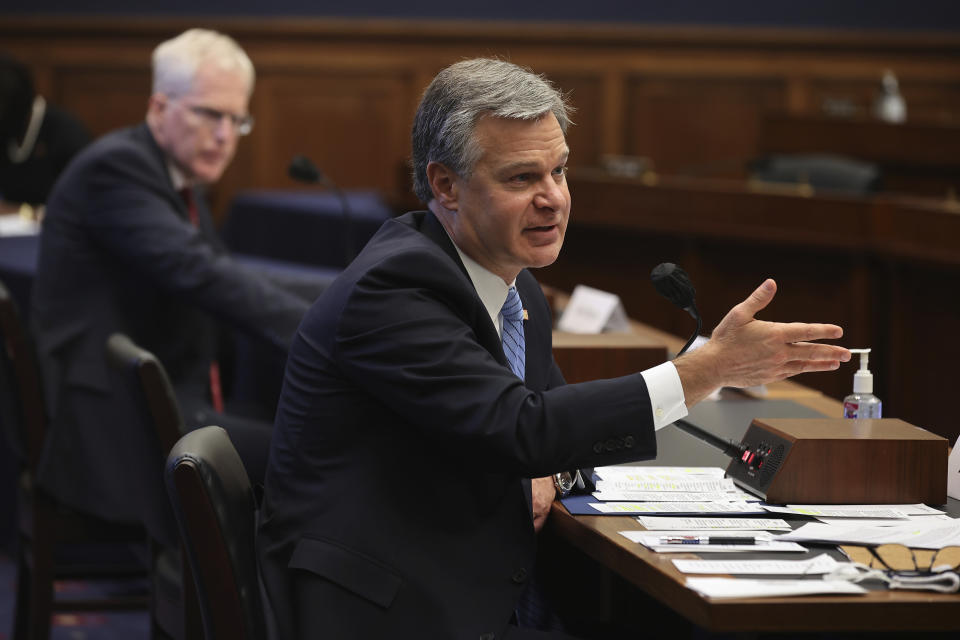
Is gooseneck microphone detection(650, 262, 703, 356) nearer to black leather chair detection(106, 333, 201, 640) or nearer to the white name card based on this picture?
black leather chair detection(106, 333, 201, 640)

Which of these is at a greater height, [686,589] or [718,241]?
[686,589]

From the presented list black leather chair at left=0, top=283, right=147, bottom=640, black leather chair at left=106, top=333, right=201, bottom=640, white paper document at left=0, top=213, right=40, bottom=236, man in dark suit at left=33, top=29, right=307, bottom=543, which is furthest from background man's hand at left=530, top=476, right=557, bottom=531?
white paper document at left=0, top=213, right=40, bottom=236

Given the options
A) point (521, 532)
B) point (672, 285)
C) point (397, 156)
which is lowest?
point (397, 156)

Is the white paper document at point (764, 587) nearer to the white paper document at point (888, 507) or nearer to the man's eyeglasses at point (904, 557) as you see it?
the man's eyeglasses at point (904, 557)

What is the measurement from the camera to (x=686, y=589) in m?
1.53

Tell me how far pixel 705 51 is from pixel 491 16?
1.36 meters

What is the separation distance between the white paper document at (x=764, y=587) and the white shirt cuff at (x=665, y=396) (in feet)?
0.88

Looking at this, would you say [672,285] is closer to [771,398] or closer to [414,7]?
[771,398]

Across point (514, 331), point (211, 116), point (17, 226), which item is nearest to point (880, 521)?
point (514, 331)

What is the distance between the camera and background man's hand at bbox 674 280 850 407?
173cm

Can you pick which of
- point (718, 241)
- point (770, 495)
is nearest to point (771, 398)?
point (770, 495)

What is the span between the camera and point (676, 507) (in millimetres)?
1875

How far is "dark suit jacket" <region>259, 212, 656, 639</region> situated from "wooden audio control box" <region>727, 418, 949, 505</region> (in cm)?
26

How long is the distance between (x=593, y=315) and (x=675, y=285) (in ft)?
3.64
